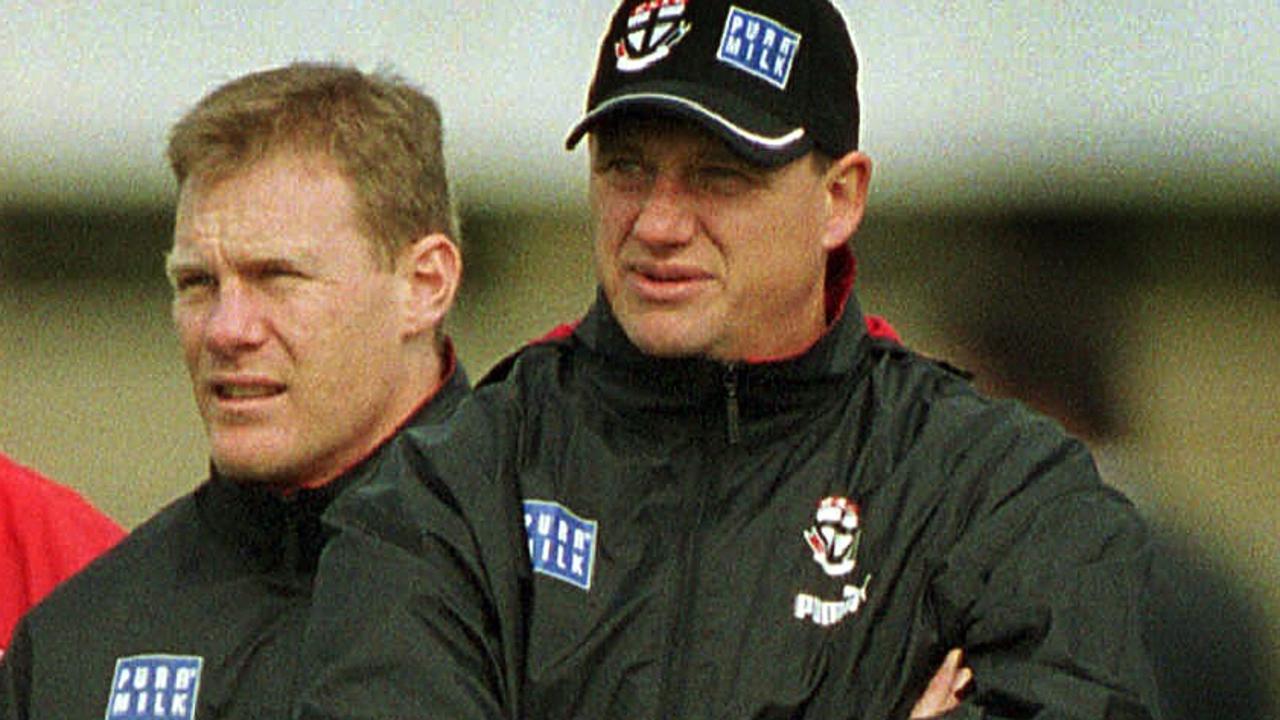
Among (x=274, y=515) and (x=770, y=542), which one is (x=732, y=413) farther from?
(x=274, y=515)

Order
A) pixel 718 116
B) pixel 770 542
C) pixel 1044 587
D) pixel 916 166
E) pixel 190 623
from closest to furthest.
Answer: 1. pixel 1044 587
2. pixel 770 542
3. pixel 718 116
4. pixel 190 623
5. pixel 916 166

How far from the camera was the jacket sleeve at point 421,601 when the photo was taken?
3574mm

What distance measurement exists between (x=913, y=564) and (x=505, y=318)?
242 inches

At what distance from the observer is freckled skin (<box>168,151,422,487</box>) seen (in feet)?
14.0

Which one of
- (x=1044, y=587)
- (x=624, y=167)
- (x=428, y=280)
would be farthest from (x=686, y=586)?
(x=428, y=280)

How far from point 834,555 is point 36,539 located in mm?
1692

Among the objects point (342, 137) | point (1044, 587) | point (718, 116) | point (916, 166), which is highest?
point (718, 116)

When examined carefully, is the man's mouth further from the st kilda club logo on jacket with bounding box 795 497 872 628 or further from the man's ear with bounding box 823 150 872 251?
the st kilda club logo on jacket with bounding box 795 497 872 628

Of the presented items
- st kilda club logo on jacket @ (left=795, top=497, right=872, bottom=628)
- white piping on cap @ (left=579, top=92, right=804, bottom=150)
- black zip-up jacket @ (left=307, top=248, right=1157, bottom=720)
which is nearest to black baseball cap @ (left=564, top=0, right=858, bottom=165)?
white piping on cap @ (left=579, top=92, right=804, bottom=150)

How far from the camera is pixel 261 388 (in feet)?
14.1

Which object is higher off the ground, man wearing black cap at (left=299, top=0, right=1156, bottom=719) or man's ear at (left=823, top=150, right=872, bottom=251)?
man's ear at (left=823, top=150, right=872, bottom=251)

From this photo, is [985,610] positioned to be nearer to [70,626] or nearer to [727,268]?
[727,268]

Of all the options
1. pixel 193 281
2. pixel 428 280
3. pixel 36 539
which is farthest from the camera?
pixel 36 539

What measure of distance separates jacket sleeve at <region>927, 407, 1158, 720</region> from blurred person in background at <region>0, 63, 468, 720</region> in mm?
952
